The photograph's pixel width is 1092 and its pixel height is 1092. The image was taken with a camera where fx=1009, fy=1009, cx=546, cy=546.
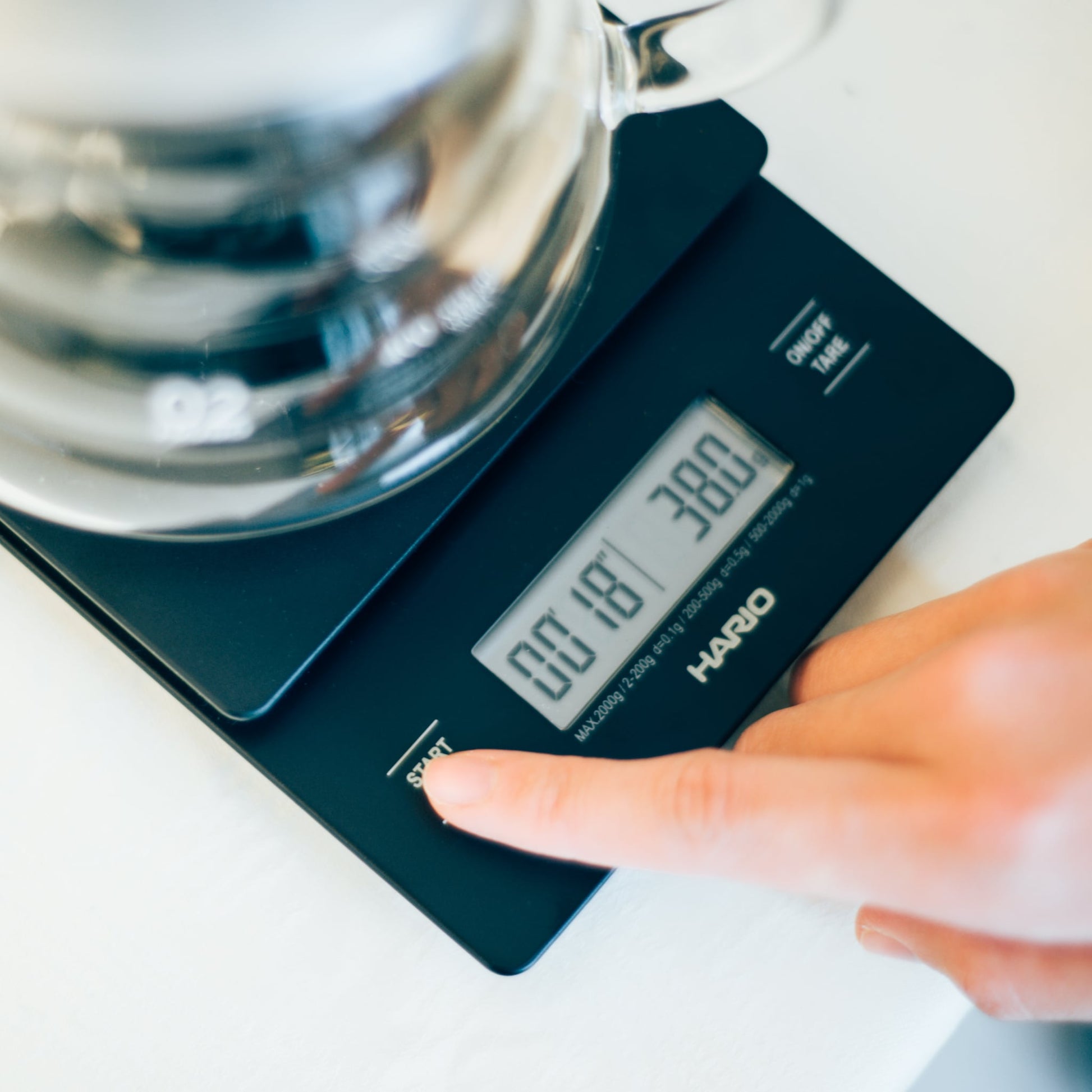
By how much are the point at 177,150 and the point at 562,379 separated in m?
0.22

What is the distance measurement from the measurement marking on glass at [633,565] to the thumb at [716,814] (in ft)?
0.34

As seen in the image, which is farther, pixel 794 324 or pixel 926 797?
pixel 794 324

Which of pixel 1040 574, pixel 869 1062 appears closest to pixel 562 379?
pixel 1040 574

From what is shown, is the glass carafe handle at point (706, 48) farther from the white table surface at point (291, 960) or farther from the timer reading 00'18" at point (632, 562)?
the white table surface at point (291, 960)

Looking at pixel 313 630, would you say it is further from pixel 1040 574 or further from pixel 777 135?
pixel 777 135

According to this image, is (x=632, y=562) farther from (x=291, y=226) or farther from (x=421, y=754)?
(x=291, y=226)

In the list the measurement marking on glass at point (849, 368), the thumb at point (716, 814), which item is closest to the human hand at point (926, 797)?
the thumb at point (716, 814)

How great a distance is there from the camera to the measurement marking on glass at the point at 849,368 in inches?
19.2

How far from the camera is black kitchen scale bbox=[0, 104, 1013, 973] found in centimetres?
41

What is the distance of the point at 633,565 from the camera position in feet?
1.51

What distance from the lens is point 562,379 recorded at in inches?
17.9

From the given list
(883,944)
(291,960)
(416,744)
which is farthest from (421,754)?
(883,944)

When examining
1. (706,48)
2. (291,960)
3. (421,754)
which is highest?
(706,48)

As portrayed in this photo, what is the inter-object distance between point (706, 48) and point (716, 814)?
249mm
